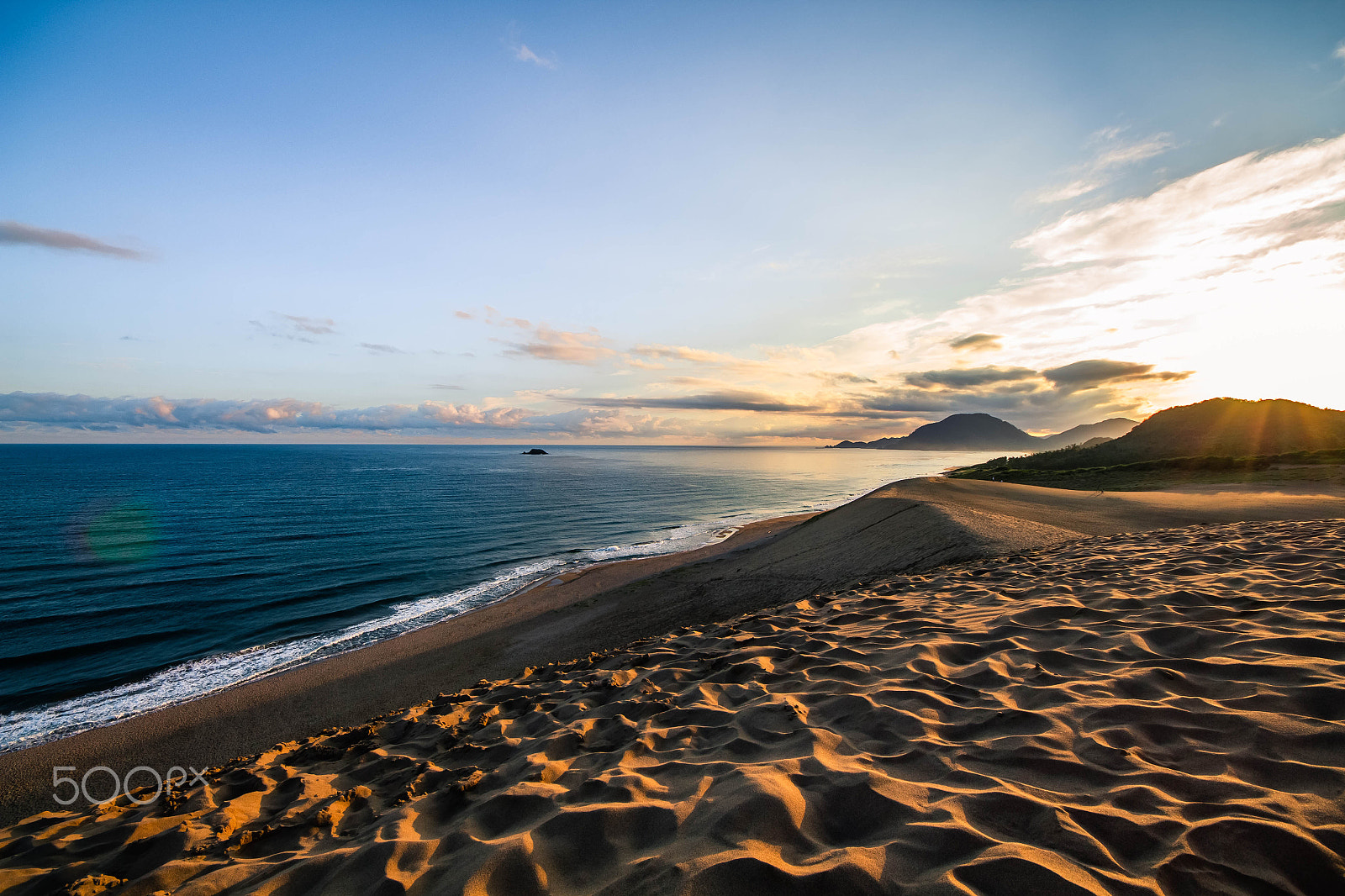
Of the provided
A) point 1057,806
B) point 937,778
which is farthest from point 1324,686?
point 937,778

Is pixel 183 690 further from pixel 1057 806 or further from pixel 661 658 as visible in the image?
pixel 1057 806

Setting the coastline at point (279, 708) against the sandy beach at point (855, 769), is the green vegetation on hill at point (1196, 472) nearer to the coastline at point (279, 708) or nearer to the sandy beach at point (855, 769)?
the sandy beach at point (855, 769)

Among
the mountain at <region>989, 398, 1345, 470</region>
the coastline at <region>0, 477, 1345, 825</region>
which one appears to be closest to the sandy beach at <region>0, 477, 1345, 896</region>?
the coastline at <region>0, 477, 1345, 825</region>

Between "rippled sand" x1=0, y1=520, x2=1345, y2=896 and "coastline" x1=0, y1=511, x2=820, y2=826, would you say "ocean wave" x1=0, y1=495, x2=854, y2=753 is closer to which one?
"coastline" x1=0, y1=511, x2=820, y2=826

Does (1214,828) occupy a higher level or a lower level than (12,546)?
higher

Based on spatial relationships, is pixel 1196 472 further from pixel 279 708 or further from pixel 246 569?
pixel 246 569

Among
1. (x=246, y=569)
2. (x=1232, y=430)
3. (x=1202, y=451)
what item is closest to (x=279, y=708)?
(x=246, y=569)
